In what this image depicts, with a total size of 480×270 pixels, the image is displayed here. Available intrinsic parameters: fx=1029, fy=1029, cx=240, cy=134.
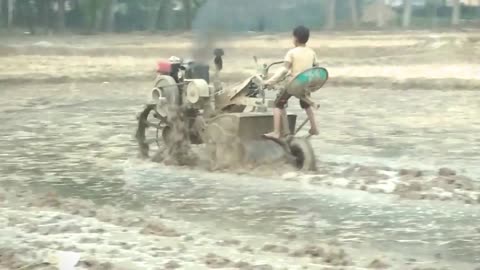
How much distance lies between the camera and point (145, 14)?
53188 millimetres

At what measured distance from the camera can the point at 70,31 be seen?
4900cm

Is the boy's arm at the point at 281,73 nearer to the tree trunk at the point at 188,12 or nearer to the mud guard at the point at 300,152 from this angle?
the mud guard at the point at 300,152

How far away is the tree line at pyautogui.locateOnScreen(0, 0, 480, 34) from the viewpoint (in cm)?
4703

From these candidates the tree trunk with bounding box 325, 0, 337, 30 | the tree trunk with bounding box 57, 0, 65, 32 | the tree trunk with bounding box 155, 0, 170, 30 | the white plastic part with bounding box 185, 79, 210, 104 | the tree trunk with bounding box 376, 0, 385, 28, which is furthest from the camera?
the tree trunk with bounding box 155, 0, 170, 30

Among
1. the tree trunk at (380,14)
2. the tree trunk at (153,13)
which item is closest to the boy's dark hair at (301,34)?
the tree trunk at (380,14)

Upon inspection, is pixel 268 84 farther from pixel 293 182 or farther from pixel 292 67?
pixel 293 182

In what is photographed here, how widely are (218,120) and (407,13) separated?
134 feet

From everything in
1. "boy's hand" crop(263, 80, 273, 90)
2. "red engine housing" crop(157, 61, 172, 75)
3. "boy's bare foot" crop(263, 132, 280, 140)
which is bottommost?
"boy's bare foot" crop(263, 132, 280, 140)

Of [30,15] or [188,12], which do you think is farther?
[188,12]

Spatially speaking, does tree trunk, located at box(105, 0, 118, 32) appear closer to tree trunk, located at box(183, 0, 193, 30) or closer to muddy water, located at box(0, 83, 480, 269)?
tree trunk, located at box(183, 0, 193, 30)

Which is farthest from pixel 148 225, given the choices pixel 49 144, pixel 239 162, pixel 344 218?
pixel 49 144

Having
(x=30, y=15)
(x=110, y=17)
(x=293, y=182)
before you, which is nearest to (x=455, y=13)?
(x=110, y=17)

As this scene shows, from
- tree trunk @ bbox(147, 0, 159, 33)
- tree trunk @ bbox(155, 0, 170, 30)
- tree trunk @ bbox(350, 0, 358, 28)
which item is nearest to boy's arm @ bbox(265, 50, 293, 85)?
tree trunk @ bbox(350, 0, 358, 28)

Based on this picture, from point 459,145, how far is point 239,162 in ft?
13.7
